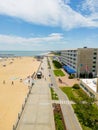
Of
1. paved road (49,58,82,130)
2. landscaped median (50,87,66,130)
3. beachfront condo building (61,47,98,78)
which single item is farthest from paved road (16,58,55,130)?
beachfront condo building (61,47,98,78)

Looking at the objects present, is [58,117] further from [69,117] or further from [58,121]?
[69,117]

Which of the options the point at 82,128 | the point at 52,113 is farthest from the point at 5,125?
the point at 82,128

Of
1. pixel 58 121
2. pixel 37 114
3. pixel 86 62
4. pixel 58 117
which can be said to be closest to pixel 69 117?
pixel 58 117

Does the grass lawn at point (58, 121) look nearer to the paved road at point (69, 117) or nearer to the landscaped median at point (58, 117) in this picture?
the landscaped median at point (58, 117)

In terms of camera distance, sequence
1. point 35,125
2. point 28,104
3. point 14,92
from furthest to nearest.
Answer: point 14,92
point 28,104
point 35,125

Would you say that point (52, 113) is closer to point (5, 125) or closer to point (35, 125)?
point (35, 125)

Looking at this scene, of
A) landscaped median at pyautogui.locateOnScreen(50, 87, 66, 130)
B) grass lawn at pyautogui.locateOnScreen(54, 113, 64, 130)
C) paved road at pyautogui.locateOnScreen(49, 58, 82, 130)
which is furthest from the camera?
paved road at pyautogui.locateOnScreen(49, 58, 82, 130)

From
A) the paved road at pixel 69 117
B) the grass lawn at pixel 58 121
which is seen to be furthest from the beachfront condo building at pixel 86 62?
the grass lawn at pixel 58 121

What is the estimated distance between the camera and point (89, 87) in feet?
163

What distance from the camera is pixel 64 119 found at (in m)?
33.4

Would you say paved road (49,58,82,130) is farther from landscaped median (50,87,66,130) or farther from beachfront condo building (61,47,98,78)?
beachfront condo building (61,47,98,78)

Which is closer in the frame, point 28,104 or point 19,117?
point 19,117

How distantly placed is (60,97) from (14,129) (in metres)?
20.4

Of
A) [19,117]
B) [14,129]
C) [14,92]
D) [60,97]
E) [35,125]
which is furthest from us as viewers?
[14,92]
